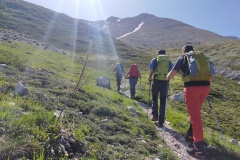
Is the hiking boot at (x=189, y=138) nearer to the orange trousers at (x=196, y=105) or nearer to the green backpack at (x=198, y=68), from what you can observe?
the orange trousers at (x=196, y=105)

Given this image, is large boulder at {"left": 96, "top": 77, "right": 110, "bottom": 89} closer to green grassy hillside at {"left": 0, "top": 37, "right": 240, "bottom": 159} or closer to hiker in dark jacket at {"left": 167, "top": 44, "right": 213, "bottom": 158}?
green grassy hillside at {"left": 0, "top": 37, "right": 240, "bottom": 159}

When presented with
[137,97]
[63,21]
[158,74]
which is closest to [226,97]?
[137,97]

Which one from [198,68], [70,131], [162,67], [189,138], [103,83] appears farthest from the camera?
[103,83]

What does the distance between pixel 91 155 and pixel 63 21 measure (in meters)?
152

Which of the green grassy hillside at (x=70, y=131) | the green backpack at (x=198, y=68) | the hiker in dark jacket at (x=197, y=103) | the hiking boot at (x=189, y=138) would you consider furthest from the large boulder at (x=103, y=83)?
the green backpack at (x=198, y=68)

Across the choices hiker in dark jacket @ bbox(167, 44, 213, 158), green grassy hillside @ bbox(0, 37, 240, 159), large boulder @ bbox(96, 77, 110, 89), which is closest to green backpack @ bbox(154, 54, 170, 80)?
green grassy hillside @ bbox(0, 37, 240, 159)

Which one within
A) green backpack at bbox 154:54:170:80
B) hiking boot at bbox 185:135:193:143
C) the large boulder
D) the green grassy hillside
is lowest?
the large boulder

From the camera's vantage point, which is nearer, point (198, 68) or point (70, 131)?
point (70, 131)

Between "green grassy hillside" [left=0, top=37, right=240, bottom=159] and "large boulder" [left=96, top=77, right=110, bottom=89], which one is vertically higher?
"green grassy hillside" [left=0, top=37, right=240, bottom=159]

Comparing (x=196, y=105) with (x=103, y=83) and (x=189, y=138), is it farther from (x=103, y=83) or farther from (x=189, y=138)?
(x=103, y=83)

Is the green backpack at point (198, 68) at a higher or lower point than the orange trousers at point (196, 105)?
higher

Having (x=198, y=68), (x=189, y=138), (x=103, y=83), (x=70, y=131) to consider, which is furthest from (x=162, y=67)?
(x=103, y=83)

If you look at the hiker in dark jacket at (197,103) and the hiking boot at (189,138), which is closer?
the hiker in dark jacket at (197,103)

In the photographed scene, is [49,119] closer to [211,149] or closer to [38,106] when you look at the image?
[38,106]
